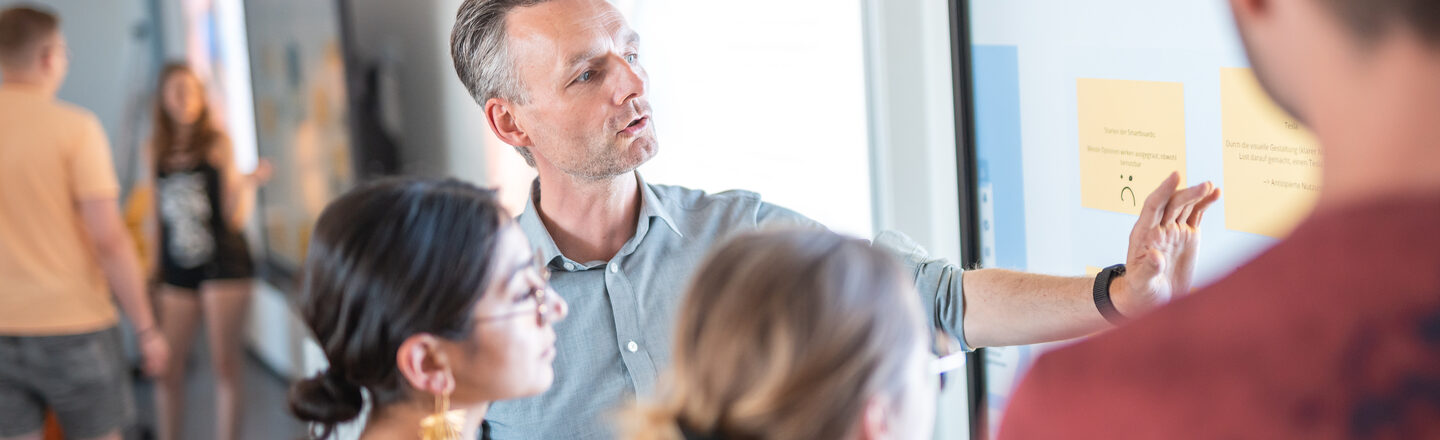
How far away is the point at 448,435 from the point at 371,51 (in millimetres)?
2749

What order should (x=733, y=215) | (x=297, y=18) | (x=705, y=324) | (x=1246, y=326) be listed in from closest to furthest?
(x=1246, y=326) < (x=705, y=324) < (x=733, y=215) < (x=297, y=18)

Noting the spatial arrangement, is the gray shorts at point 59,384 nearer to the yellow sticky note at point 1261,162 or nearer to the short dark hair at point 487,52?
the short dark hair at point 487,52

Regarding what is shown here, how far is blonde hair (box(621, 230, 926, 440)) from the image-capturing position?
3.05 ft

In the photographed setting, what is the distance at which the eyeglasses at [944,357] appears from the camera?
1739mm

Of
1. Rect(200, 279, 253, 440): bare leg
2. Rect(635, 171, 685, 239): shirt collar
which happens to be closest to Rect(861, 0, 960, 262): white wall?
Rect(635, 171, 685, 239): shirt collar

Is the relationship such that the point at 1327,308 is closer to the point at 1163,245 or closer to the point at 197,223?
the point at 1163,245

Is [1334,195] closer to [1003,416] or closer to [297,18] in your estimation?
[1003,416]

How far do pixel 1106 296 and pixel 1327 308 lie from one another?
1.00 m

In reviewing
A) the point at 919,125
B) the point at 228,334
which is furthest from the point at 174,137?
the point at 919,125

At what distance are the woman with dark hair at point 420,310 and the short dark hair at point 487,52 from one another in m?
0.48

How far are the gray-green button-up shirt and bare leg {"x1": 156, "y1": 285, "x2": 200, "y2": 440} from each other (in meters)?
3.41

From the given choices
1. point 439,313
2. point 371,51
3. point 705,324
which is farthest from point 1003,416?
point 371,51

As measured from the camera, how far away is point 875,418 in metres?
0.97

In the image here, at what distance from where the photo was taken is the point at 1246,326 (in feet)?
1.73
